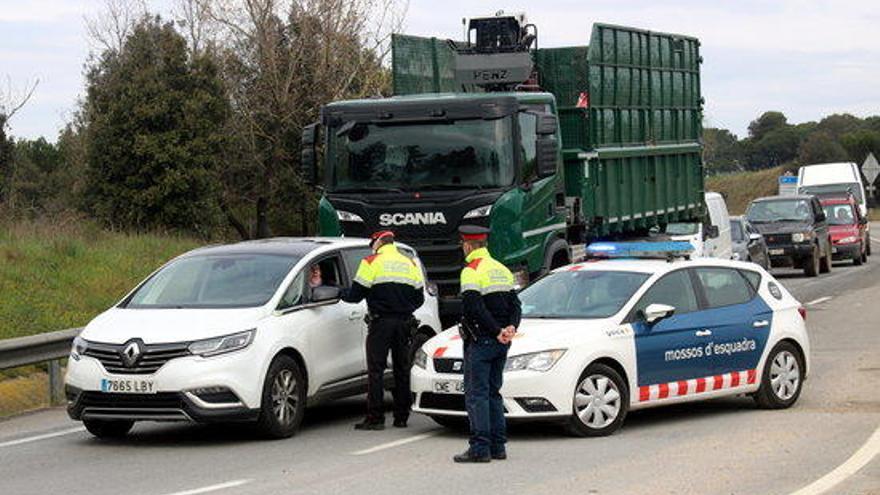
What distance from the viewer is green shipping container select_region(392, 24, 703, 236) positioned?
20.7 m

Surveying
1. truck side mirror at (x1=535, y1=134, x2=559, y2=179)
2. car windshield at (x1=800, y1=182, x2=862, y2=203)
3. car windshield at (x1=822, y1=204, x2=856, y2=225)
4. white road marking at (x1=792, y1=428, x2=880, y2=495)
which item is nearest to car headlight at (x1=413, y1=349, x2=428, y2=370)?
white road marking at (x1=792, y1=428, x2=880, y2=495)

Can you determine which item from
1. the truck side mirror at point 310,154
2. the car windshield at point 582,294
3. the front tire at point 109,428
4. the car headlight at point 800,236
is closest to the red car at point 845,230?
the car headlight at point 800,236

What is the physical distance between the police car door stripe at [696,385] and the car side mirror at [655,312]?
1.74 ft

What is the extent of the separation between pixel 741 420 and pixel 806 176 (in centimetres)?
3977

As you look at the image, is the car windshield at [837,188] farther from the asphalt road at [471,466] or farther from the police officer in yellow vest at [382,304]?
the police officer in yellow vest at [382,304]

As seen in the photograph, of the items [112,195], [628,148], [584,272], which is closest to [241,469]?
[584,272]

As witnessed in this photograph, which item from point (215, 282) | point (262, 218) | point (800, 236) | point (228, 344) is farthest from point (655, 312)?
point (262, 218)

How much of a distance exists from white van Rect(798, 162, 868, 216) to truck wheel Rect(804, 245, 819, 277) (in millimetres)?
11971

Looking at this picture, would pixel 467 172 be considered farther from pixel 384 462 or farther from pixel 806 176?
pixel 806 176

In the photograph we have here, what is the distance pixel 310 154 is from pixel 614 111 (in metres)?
5.10

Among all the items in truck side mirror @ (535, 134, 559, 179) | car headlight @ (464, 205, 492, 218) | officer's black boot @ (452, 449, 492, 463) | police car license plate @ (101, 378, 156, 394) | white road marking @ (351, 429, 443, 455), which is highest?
truck side mirror @ (535, 134, 559, 179)

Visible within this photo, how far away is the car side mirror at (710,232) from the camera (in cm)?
2591

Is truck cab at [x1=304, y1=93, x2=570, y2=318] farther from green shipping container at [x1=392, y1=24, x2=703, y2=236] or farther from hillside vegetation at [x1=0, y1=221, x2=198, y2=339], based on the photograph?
hillside vegetation at [x1=0, y1=221, x2=198, y2=339]

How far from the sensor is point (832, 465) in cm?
1066
